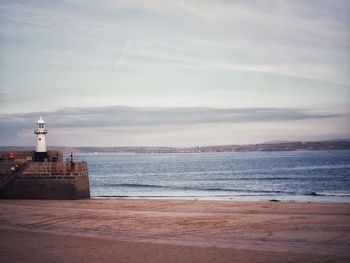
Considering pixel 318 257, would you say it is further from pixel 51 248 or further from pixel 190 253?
pixel 51 248

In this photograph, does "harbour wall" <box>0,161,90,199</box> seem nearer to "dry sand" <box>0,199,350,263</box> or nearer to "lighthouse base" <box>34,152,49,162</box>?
"lighthouse base" <box>34,152,49,162</box>

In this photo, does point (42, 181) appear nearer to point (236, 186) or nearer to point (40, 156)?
point (40, 156)

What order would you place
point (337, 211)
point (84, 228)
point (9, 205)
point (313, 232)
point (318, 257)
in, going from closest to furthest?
1. point (318, 257)
2. point (313, 232)
3. point (84, 228)
4. point (337, 211)
5. point (9, 205)

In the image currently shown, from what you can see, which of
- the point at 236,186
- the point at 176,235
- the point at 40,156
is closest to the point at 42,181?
the point at 40,156

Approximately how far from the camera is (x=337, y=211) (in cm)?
1811

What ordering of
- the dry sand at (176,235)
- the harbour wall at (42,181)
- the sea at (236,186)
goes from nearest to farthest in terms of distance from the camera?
the dry sand at (176,235), the harbour wall at (42,181), the sea at (236,186)

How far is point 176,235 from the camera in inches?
500

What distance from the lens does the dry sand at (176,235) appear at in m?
9.78

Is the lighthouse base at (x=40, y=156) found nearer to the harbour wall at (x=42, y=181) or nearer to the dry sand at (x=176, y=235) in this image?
the harbour wall at (x=42, y=181)

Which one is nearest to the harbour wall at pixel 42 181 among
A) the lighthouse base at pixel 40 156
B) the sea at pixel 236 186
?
the lighthouse base at pixel 40 156

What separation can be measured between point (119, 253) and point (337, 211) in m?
11.5

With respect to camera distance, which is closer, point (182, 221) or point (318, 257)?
point (318, 257)

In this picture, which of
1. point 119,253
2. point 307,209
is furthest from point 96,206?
point 119,253

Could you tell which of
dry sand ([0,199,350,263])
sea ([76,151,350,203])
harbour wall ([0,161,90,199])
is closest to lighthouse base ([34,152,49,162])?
harbour wall ([0,161,90,199])
